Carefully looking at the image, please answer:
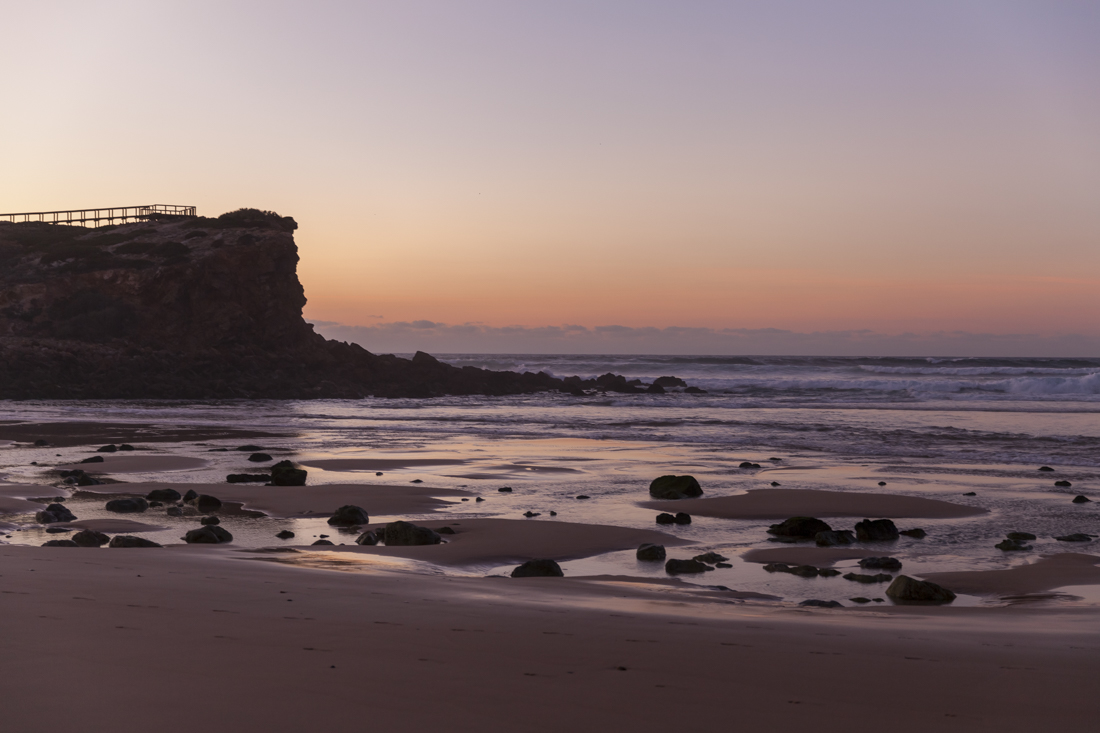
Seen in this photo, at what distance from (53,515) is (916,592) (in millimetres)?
9150

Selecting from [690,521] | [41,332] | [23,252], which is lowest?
[690,521]

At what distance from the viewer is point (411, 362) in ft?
156

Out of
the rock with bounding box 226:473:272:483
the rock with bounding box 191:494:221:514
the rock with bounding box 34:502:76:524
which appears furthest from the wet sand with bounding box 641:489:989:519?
the rock with bounding box 34:502:76:524

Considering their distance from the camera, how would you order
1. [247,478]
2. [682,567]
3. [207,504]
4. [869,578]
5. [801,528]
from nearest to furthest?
[869,578], [682,567], [801,528], [207,504], [247,478]

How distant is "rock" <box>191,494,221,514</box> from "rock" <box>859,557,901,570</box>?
312 inches

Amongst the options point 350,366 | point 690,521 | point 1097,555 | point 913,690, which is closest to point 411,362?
point 350,366

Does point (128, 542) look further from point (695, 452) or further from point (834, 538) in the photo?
point (695, 452)

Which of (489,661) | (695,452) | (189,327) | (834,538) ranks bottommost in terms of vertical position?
(695,452)

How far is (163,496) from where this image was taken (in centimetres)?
1130

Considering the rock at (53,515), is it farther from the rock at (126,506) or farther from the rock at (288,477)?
the rock at (288,477)

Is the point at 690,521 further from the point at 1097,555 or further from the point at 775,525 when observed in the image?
the point at 1097,555

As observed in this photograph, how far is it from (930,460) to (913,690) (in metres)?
14.7

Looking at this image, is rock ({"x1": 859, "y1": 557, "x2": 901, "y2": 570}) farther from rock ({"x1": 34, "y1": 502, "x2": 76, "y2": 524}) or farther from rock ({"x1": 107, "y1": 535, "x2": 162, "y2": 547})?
rock ({"x1": 34, "y1": 502, "x2": 76, "y2": 524})

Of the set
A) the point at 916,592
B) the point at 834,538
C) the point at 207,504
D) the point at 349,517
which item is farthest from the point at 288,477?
the point at 916,592
